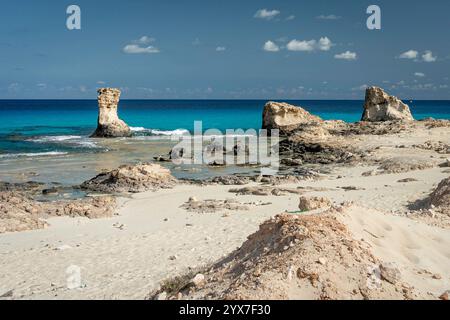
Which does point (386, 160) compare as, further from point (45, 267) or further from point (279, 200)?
point (45, 267)

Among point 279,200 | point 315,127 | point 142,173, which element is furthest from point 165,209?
point 315,127

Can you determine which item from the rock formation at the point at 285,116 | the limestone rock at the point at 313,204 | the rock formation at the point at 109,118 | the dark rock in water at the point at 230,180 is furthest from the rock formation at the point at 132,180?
the rock formation at the point at 109,118

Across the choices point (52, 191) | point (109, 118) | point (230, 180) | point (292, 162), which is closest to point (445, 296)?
point (230, 180)

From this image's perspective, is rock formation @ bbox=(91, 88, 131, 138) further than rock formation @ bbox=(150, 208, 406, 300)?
Yes

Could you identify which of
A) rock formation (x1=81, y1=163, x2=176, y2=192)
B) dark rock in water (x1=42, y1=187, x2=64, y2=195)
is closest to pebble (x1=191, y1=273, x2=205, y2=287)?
rock formation (x1=81, y1=163, x2=176, y2=192)

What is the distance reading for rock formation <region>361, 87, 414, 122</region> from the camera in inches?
1503

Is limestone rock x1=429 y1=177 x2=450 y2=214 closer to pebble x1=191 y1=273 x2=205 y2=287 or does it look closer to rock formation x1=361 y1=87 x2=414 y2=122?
pebble x1=191 y1=273 x2=205 y2=287

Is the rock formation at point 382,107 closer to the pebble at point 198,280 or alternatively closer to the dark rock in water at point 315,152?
the dark rock in water at point 315,152

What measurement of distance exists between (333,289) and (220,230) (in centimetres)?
616

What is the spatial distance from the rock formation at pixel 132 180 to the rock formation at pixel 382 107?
23.9 meters

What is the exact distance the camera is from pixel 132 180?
1802cm

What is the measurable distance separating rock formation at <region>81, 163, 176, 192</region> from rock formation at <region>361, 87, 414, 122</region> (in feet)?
78.6

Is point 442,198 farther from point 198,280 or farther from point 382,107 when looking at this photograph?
point 382,107

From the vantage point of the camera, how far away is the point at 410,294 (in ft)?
17.1
